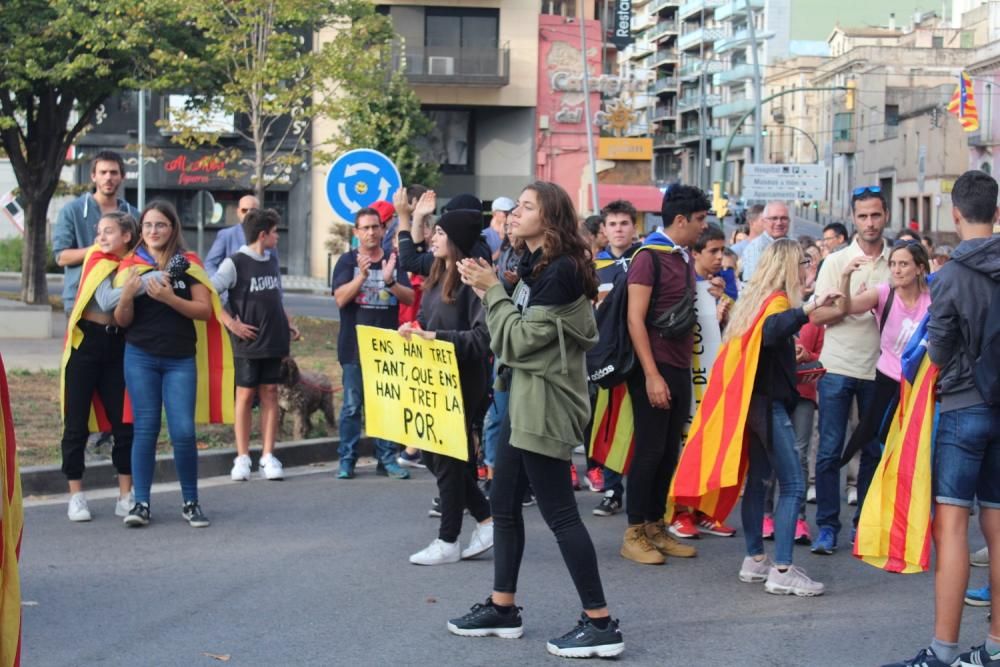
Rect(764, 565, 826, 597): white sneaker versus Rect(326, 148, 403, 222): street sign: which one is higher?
Rect(326, 148, 403, 222): street sign

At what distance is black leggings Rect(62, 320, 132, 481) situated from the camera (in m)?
8.14

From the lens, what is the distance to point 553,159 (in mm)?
49125

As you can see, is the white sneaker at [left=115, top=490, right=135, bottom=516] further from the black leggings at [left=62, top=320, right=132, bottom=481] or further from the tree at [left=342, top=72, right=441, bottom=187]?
the tree at [left=342, top=72, right=441, bottom=187]

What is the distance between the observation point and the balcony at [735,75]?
338 ft

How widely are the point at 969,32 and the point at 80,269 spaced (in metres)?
73.8

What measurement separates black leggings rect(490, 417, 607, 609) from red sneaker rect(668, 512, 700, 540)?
8.49 ft

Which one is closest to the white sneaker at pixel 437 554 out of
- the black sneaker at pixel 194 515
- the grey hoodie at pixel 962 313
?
the black sneaker at pixel 194 515

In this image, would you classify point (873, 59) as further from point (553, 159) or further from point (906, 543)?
point (906, 543)

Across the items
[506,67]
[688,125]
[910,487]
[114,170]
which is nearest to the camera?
[910,487]

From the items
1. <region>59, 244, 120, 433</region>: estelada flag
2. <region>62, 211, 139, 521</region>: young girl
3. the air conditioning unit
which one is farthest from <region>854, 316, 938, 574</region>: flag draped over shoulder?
the air conditioning unit

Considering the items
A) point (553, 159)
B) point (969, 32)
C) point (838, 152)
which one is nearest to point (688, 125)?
point (838, 152)

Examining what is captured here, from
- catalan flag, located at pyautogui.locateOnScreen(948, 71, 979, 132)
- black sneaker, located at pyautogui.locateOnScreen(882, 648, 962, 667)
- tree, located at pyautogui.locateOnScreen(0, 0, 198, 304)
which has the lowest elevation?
black sneaker, located at pyautogui.locateOnScreen(882, 648, 962, 667)

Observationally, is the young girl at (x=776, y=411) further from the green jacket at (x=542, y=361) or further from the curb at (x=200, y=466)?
the curb at (x=200, y=466)

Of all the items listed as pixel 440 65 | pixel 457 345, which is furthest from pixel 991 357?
pixel 440 65
